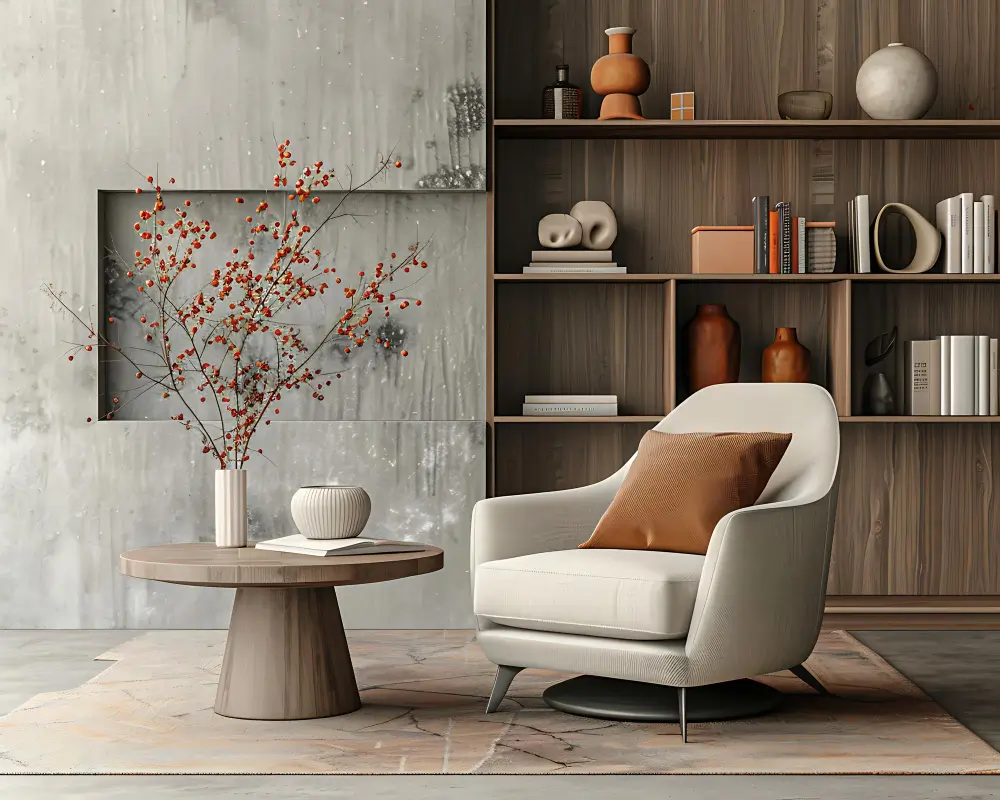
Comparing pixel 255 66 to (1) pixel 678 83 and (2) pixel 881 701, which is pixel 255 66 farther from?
(2) pixel 881 701

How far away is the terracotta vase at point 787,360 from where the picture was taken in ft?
14.2

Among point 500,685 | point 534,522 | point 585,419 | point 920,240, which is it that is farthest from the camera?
point 920,240

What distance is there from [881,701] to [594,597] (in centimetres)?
94

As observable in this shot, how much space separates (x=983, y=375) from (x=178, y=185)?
9.73ft

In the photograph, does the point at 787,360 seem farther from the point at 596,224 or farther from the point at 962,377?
the point at 596,224

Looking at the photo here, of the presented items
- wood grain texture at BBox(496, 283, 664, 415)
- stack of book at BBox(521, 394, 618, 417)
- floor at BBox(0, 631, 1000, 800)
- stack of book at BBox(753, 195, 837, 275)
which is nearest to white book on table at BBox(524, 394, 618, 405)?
stack of book at BBox(521, 394, 618, 417)

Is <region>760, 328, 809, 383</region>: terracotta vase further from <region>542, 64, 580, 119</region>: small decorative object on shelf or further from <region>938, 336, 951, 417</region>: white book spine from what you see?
<region>542, 64, 580, 119</region>: small decorative object on shelf

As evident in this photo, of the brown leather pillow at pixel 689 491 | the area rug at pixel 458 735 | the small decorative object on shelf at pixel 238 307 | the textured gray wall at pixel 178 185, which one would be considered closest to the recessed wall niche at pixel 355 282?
the small decorative object on shelf at pixel 238 307

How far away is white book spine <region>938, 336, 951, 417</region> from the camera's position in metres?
4.29

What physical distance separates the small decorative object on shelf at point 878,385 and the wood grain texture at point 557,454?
2.90 feet

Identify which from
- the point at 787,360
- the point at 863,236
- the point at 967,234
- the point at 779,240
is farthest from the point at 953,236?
the point at 787,360

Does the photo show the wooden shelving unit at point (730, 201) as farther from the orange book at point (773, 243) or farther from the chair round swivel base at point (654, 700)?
the chair round swivel base at point (654, 700)

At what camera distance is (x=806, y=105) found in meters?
4.35

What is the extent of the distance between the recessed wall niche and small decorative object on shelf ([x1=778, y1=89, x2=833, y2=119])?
1157mm
